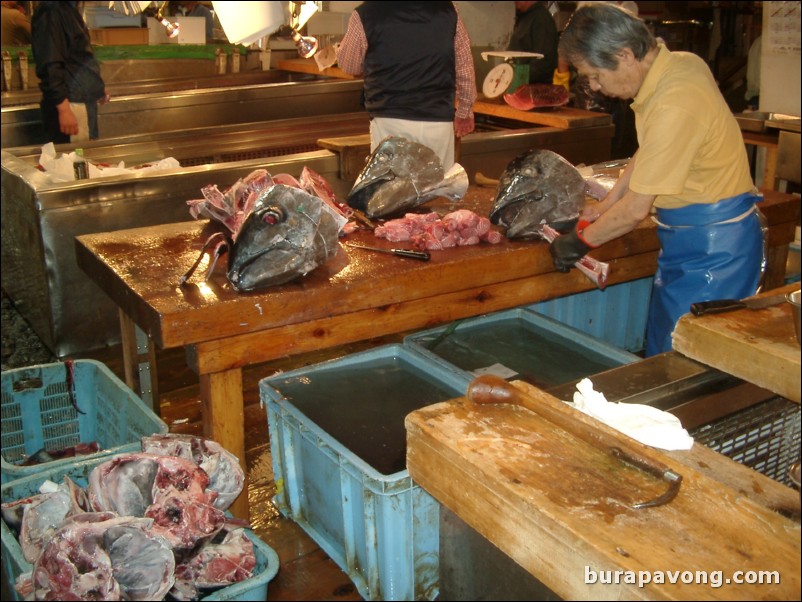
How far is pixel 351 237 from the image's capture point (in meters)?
3.45

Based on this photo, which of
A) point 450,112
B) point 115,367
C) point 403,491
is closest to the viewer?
point 403,491

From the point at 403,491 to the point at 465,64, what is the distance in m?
3.11

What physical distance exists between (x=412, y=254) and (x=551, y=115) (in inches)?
140

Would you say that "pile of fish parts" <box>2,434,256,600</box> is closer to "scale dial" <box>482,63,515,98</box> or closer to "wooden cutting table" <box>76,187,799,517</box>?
"wooden cutting table" <box>76,187,799,517</box>

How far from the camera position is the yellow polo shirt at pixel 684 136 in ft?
9.25

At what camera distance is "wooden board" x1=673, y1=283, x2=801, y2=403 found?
154 centimetres

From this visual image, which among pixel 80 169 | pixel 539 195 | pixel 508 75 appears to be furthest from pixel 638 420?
pixel 508 75

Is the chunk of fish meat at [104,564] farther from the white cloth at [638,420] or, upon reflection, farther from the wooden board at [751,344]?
the wooden board at [751,344]

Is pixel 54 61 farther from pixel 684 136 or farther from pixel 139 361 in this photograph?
pixel 684 136

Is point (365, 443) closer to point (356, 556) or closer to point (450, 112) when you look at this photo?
point (356, 556)

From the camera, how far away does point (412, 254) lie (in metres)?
3.16

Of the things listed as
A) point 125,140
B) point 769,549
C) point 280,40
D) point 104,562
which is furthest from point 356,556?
point 280,40

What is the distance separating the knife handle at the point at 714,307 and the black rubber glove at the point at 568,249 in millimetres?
1436

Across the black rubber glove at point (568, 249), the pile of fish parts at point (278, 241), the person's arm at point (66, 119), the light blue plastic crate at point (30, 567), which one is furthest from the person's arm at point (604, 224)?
the person's arm at point (66, 119)
